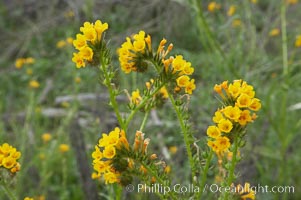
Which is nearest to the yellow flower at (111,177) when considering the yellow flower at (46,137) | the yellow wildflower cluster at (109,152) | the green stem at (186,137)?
the yellow wildflower cluster at (109,152)

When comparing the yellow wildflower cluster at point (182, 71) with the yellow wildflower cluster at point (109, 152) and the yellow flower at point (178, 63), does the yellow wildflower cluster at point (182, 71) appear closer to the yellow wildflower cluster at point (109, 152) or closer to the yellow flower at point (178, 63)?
the yellow flower at point (178, 63)

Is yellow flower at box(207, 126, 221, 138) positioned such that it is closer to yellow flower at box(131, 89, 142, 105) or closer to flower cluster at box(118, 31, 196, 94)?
flower cluster at box(118, 31, 196, 94)

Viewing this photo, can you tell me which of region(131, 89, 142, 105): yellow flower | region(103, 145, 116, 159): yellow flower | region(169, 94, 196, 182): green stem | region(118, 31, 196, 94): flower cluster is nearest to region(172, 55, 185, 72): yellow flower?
region(118, 31, 196, 94): flower cluster

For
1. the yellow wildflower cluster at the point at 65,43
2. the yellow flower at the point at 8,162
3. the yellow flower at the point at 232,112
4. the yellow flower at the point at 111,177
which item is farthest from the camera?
the yellow wildflower cluster at the point at 65,43

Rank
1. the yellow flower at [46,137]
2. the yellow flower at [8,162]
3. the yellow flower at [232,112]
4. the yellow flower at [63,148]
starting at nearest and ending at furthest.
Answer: the yellow flower at [232,112], the yellow flower at [8,162], the yellow flower at [63,148], the yellow flower at [46,137]

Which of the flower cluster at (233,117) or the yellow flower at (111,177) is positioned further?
the yellow flower at (111,177)

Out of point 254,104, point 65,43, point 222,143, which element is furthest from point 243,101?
point 65,43
